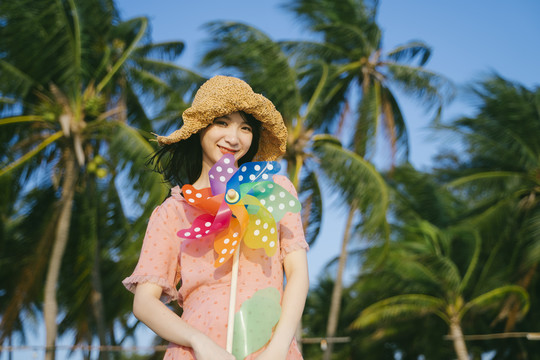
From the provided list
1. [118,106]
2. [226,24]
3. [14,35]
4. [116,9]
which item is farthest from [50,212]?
[226,24]

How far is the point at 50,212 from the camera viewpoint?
11359 mm

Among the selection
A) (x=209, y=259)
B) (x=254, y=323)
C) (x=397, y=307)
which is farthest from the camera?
(x=397, y=307)

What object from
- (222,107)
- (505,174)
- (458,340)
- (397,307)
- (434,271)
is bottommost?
(458,340)

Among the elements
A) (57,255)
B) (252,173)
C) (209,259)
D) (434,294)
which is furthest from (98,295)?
(252,173)

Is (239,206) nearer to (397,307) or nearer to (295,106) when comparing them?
(295,106)

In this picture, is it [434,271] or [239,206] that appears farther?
[434,271]

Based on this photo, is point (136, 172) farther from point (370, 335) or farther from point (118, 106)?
point (370, 335)

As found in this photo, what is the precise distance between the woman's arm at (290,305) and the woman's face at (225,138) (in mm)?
435

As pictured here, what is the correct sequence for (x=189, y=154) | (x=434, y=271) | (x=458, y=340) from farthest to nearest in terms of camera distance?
1. (x=458, y=340)
2. (x=434, y=271)
3. (x=189, y=154)

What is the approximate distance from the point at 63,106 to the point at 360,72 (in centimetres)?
663

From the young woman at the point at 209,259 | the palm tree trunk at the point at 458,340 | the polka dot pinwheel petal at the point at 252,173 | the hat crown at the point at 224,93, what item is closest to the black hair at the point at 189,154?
the young woman at the point at 209,259

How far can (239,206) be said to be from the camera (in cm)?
193

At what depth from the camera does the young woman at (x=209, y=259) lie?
1.84 metres

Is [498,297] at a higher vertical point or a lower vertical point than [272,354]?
lower
